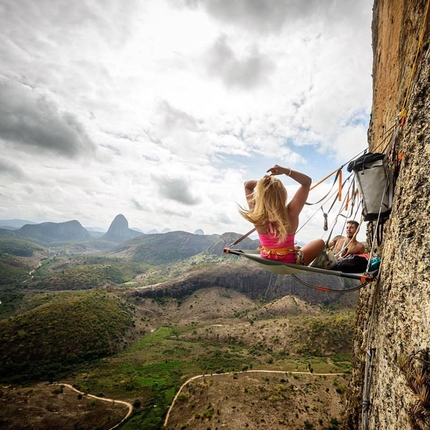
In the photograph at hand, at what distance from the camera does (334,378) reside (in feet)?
105

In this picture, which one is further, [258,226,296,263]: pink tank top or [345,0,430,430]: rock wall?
[258,226,296,263]: pink tank top

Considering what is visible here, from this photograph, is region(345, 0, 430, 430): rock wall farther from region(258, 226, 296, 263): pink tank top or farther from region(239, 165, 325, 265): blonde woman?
region(258, 226, 296, 263): pink tank top

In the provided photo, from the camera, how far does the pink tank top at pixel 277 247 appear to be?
13.4 feet

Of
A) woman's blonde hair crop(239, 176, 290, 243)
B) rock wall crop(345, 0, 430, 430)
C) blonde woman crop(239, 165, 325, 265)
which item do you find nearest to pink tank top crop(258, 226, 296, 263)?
blonde woman crop(239, 165, 325, 265)

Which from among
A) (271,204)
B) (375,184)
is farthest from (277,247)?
(375,184)

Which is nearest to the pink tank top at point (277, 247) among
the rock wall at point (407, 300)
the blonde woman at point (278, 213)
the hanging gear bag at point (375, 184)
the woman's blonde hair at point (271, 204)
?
the blonde woman at point (278, 213)

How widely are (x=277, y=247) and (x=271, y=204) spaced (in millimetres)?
1037

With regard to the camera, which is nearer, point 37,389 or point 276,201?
point 276,201

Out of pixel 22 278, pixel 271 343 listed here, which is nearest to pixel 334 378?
pixel 271 343

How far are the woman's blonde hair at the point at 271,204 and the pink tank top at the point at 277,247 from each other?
32 cm

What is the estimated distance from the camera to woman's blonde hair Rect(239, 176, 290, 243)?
11.5 ft

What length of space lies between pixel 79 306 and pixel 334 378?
178 feet

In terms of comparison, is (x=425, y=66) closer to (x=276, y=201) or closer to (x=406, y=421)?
(x=276, y=201)

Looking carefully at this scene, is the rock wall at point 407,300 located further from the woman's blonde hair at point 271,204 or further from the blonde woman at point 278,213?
the woman's blonde hair at point 271,204
